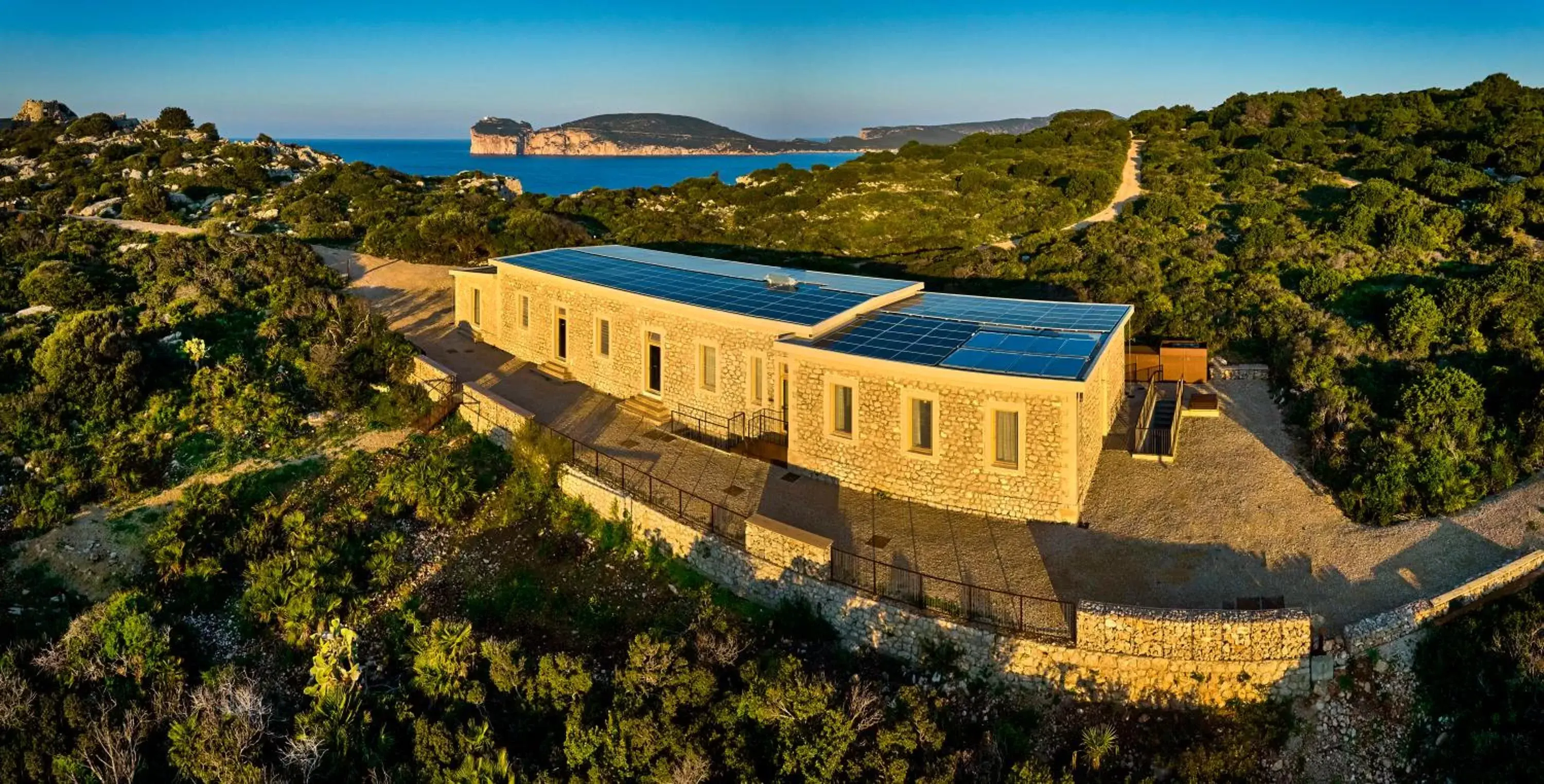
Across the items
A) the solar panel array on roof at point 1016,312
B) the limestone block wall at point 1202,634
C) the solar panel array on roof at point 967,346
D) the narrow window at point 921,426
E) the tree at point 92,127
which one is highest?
the tree at point 92,127

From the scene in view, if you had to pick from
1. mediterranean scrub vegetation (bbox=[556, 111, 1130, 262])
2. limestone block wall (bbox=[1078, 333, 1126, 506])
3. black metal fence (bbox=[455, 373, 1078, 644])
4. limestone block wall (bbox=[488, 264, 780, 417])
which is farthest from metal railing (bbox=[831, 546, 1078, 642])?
mediterranean scrub vegetation (bbox=[556, 111, 1130, 262])

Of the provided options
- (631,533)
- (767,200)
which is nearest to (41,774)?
(631,533)

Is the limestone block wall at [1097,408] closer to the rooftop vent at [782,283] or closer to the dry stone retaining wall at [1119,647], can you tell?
the dry stone retaining wall at [1119,647]

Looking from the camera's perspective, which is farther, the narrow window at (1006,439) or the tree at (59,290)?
the tree at (59,290)

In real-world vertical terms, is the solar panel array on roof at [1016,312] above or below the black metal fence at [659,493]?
above

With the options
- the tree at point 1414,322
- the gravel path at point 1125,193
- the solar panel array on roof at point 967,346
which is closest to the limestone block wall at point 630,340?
the solar panel array on roof at point 967,346

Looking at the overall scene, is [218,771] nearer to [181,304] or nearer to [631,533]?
[631,533]

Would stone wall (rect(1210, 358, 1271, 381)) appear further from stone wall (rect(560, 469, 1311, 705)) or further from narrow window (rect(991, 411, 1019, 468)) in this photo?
stone wall (rect(560, 469, 1311, 705))
